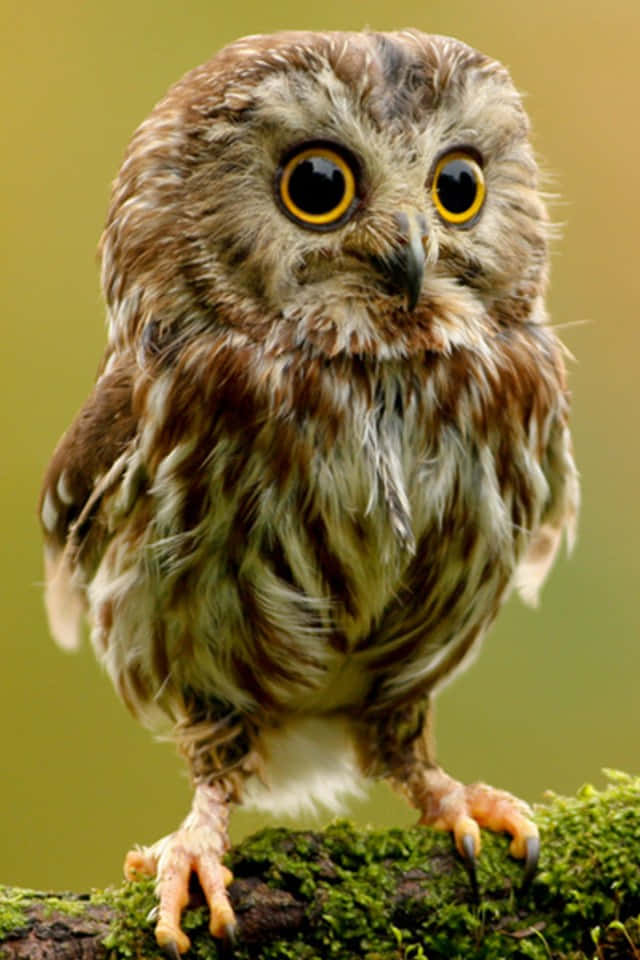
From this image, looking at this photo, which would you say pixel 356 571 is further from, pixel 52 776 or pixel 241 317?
pixel 52 776

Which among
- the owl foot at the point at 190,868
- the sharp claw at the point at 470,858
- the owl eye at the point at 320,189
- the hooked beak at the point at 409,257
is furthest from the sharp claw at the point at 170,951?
the owl eye at the point at 320,189

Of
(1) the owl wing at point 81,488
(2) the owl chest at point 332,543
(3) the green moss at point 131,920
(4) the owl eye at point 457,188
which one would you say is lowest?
(3) the green moss at point 131,920

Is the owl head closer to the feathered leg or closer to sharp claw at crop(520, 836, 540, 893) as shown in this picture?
the feathered leg

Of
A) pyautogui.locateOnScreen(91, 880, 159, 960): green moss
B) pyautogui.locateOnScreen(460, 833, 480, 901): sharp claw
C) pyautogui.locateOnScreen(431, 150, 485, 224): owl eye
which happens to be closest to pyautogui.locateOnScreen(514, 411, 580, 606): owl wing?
pyautogui.locateOnScreen(431, 150, 485, 224): owl eye

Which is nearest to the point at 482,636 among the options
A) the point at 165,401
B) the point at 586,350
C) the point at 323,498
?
the point at 323,498

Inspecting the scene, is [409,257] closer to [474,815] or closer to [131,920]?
[474,815]

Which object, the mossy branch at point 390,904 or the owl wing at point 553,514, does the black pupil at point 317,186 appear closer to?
the owl wing at point 553,514

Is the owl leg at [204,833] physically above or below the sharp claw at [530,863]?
above
